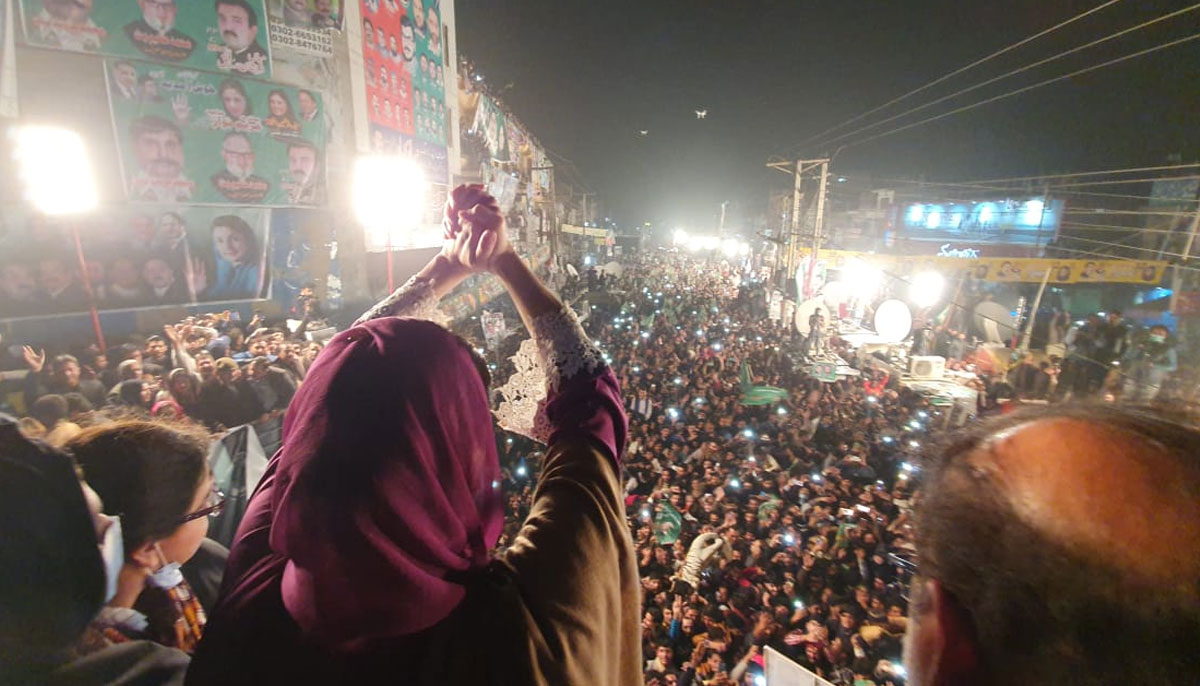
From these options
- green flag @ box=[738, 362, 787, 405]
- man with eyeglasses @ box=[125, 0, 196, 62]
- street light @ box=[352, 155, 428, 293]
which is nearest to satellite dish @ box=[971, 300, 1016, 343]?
green flag @ box=[738, 362, 787, 405]

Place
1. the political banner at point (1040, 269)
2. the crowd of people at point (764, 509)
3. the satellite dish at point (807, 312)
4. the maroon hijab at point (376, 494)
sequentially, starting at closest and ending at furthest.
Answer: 1. the maroon hijab at point (376, 494)
2. the crowd of people at point (764, 509)
3. the satellite dish at point (807, 312)
4. the political banner at point (1040, 269)

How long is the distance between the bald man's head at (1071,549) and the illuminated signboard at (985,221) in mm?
32402

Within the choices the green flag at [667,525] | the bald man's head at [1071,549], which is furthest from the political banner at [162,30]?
the green flag at [667,525]

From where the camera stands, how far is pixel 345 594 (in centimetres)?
83

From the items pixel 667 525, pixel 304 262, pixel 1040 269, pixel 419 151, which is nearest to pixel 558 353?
pixel 667 525

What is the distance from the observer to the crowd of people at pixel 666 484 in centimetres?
165

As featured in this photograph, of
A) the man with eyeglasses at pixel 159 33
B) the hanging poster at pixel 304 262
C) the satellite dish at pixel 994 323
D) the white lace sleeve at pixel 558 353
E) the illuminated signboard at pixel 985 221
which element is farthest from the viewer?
the illuminated signboard at pixel 985 221

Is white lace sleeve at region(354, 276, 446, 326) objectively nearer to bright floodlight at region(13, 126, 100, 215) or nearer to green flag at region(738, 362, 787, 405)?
bright floodlight at region(13, 126, 100, 215)

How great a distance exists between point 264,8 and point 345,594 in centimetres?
741

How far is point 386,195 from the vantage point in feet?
27.6

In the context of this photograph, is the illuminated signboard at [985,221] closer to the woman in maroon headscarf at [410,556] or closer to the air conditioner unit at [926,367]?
the air conditioner unit at [926,367]

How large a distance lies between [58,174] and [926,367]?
1539cm

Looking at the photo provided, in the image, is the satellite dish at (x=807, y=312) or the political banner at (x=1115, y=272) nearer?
the satellite dish at (x=807, y=312)

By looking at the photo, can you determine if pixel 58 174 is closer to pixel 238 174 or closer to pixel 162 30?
pixel 238 174
